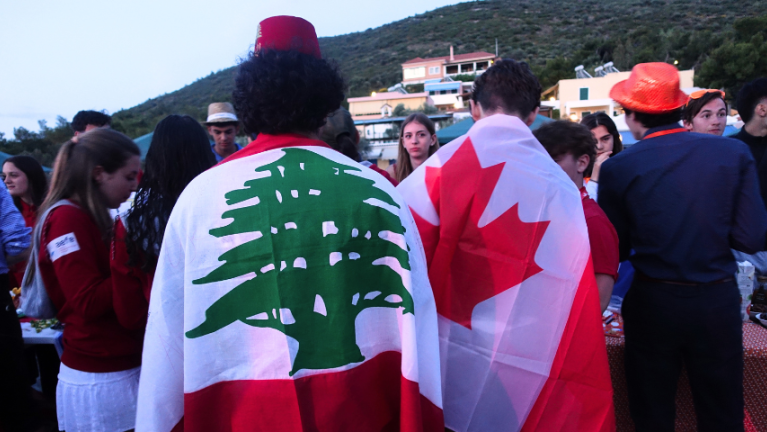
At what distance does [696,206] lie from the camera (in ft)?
5.85

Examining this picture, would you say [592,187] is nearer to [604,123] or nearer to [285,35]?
[604,123]

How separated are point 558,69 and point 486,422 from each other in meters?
38.1

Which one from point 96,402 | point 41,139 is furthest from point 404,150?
point 41,139

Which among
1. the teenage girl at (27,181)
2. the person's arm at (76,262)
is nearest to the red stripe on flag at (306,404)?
the person's arm at (76,262)

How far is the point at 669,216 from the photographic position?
181 cm

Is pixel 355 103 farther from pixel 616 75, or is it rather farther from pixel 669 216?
pixel 669 216

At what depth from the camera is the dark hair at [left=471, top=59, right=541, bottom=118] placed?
169 cm

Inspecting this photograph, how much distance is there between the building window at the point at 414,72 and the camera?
54562 millimetres

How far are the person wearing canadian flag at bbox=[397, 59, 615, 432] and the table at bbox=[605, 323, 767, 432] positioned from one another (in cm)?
100

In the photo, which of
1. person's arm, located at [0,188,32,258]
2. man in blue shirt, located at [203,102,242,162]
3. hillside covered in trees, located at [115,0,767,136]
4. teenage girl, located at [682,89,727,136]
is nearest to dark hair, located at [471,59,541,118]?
teenage girl, located at [682,89,727,136]

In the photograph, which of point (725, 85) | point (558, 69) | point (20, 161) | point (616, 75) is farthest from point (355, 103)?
point (20, 161)

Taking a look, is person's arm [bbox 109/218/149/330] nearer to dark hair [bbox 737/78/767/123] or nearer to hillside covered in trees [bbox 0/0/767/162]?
dark hair [bbox 737/78/767/123]

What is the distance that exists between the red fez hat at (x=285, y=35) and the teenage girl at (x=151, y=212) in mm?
695

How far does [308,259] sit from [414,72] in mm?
57077
